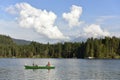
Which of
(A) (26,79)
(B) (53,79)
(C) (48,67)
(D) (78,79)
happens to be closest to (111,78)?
(D) (78,79)

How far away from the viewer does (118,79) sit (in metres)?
77.6

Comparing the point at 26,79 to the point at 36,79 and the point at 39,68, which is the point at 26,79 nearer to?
the point at 36,79

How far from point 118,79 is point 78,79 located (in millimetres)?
9347

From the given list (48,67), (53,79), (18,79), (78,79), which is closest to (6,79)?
(18,79)

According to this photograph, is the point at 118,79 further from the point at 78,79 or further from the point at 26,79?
the point at 26,79

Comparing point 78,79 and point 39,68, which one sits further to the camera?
point 39,68

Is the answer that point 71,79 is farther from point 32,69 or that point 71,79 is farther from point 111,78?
point 32,69

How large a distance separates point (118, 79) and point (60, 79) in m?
13.5

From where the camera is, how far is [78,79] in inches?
3012

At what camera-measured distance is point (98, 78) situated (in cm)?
7906

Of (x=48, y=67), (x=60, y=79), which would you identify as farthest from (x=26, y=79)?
(x=48, y=67)

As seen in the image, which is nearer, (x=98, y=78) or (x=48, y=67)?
(x=98, y=78)

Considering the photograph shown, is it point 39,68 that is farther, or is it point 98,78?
point 39,68

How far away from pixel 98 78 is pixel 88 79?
3722mm
